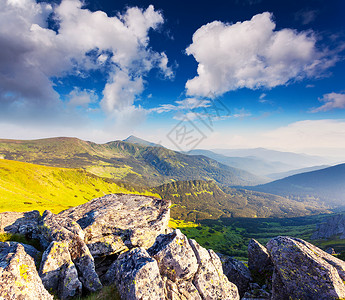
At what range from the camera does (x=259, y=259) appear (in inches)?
973

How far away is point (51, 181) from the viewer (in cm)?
19838

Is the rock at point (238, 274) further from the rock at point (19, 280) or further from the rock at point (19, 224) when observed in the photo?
the rock at point (19, 224)

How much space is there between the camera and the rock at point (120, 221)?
19.0 m

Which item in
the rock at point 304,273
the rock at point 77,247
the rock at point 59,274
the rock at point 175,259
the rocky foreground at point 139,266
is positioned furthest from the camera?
the rock at point 304,273

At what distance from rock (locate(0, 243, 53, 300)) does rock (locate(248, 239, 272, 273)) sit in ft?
88.7

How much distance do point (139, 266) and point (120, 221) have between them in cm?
1262

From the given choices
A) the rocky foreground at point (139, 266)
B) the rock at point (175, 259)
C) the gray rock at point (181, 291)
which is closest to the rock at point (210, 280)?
the rocky foreground at point (139, 266)

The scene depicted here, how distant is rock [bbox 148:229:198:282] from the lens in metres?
14.4

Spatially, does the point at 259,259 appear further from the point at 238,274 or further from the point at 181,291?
the point at 181,291

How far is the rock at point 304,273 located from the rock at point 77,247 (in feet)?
61.3

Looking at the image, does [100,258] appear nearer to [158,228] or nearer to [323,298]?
[158,228]

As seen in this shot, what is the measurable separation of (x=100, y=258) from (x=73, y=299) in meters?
6.17

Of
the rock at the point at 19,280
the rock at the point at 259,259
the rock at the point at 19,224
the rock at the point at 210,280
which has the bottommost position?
the rock at the point at 259,259

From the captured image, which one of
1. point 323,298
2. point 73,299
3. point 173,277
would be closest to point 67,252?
point 73,299
